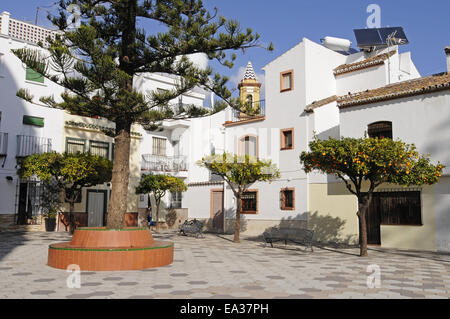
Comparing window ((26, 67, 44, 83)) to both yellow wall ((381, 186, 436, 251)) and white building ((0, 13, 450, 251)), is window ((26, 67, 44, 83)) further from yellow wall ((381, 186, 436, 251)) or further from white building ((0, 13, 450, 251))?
yellow wall ((381, 186, 436, 251))

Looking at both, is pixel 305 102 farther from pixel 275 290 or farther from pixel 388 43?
pixel 275 290

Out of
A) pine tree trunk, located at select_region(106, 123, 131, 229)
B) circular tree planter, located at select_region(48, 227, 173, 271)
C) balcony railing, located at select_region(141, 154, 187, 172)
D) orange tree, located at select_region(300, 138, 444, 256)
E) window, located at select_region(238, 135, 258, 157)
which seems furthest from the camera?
balcony railing, located at select_region(141, 154, 187, 172)

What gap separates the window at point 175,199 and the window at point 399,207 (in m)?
13.7

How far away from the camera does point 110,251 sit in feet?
31.0

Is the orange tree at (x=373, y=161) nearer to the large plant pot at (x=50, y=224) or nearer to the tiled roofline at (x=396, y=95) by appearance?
the tiled roofline at (x=396, y=95)

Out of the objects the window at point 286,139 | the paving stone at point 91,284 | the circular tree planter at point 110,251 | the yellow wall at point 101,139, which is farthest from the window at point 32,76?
the paving stone at point 91,284

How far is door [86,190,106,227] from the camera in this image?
22.8 m

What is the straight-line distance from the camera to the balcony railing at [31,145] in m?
20.1

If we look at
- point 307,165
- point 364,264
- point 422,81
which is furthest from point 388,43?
point 364,264

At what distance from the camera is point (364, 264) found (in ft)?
36.7

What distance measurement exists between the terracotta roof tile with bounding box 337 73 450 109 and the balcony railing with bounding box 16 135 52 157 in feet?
47.7

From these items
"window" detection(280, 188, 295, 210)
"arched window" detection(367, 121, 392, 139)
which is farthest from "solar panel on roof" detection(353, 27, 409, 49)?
"window" detection(280, 188, 295, 210)

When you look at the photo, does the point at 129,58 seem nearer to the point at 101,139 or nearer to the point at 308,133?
the point at 308,133

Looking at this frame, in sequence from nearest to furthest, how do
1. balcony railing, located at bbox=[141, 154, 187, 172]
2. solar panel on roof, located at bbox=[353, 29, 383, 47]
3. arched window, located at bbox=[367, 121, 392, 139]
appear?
arched window, located at bbox=[367, 121, 392, 139]
solar panel on roof, located at bbox=[353, 29, 383, 47]
balcony railing, located at bbox=[141, 154, 187, 172]
